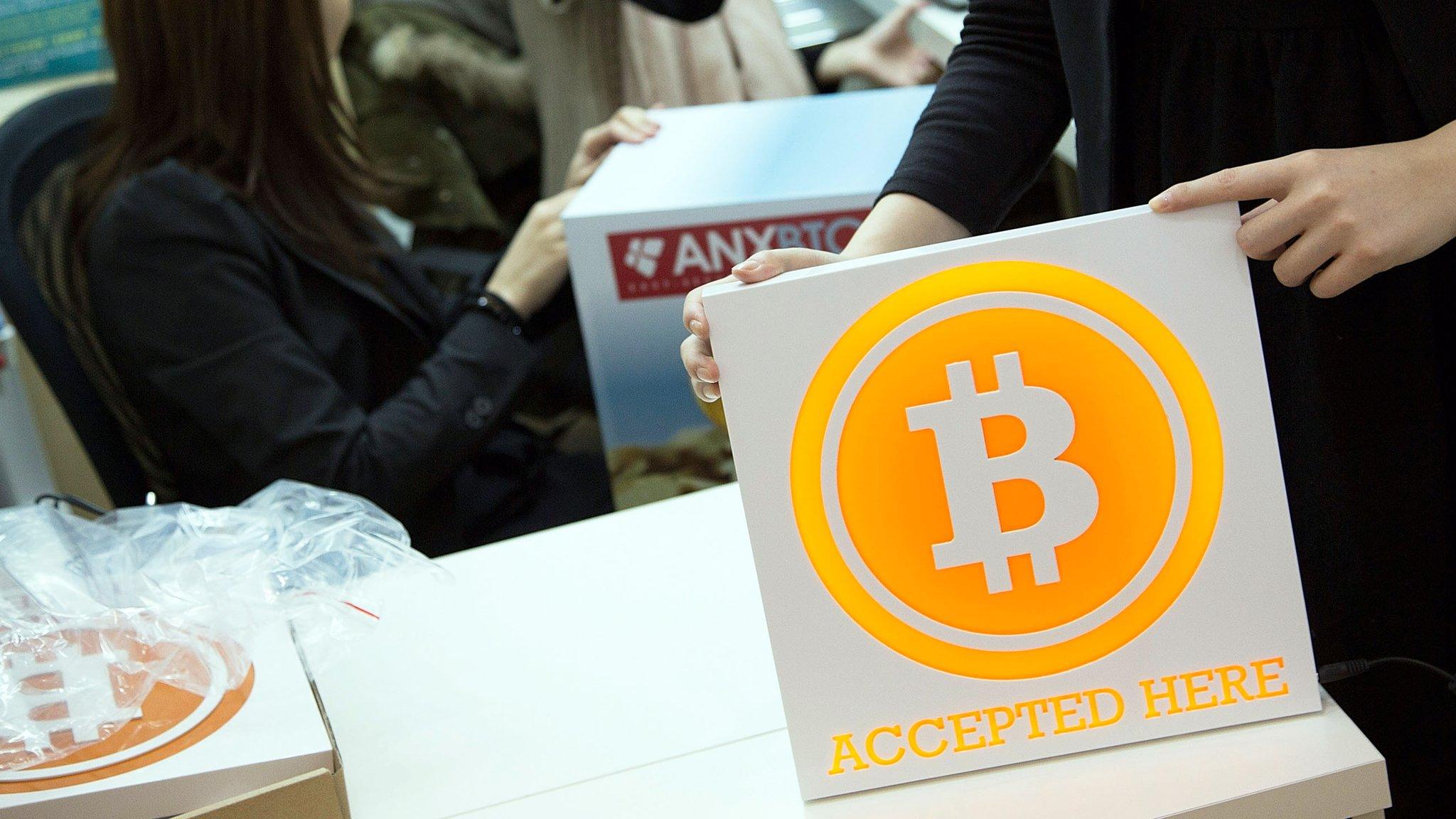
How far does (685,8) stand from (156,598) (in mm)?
1307

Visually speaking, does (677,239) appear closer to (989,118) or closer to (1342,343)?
(989,118)

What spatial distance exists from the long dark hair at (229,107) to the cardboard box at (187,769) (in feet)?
2.65

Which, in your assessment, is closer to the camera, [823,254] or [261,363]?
[823,254]

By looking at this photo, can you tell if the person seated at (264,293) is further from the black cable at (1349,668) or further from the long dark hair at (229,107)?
the black cable at (1349,668)

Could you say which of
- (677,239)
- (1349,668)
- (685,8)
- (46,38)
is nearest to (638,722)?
(1349,668)

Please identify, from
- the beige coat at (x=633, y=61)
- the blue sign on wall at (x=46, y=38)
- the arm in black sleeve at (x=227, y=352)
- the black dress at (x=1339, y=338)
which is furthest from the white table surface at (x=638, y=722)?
the blue sign on wall at (x=46, y=38)

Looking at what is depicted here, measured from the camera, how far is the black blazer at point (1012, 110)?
0.82m

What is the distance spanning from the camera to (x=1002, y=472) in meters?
0.69

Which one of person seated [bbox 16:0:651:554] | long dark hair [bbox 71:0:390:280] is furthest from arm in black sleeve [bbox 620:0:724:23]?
long dark hair [bbox 71:0:390:280]

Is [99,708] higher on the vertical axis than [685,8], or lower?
lower

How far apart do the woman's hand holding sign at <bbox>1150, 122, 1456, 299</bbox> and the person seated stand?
0.98 m

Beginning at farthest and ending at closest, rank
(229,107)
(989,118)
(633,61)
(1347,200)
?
(633,61)
(229,107)
(989,118)
(1347,200)

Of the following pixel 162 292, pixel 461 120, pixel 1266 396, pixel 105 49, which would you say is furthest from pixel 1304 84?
pixel 461 120

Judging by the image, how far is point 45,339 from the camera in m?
1.29
